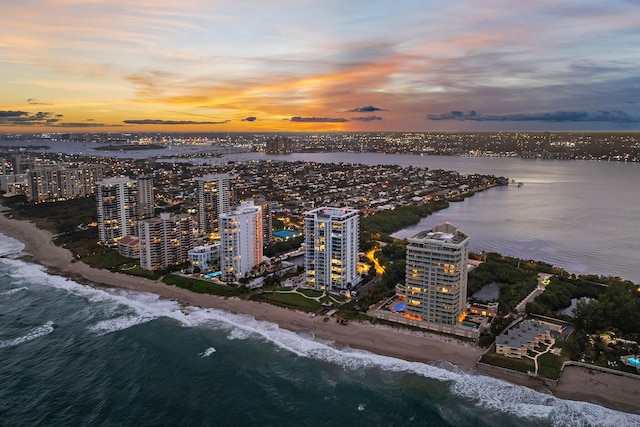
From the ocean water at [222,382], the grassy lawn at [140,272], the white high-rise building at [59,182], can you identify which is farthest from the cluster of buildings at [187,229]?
the white high-rise building at [59,182]

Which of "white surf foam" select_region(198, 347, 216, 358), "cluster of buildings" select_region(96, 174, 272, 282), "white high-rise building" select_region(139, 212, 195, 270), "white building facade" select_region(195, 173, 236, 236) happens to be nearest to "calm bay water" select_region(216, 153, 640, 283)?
"white building facade" select_region(195, 173, 236, 236)

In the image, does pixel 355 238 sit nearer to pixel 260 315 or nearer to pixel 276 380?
pixel 260 315

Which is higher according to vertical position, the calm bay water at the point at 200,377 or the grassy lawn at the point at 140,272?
the grassy lawn at the point at 140,272

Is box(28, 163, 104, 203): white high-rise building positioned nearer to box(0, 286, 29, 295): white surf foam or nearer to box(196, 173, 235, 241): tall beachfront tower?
box(196, 173, 235, 241): tall beachfront tower

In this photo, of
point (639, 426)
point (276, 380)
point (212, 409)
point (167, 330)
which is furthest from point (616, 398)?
point (167, 330)

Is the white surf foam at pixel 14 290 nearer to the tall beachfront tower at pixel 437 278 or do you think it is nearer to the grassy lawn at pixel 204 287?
the grassy lawn at pixel 204 287

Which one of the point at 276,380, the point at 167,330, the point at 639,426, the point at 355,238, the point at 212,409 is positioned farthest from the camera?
the point at 355,238
